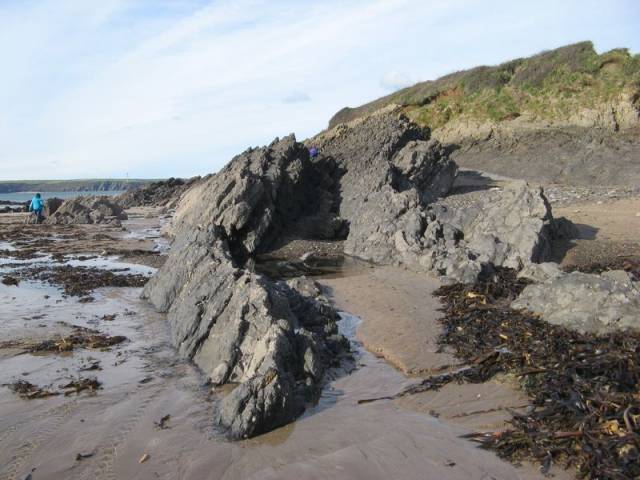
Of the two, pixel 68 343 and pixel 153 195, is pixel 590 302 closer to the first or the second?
pixel 68 343

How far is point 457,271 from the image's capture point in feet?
39.3

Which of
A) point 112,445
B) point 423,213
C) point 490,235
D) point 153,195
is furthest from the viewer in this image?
point 153,195

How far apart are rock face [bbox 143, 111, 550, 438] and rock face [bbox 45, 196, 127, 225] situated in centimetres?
1271

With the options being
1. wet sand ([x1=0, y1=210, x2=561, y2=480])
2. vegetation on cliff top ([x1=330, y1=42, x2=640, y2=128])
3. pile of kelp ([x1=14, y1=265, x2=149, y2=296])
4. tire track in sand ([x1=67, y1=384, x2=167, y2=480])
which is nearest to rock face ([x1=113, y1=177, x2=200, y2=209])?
vegetation on cliff top ([x1=330, y1=42, x2=640, y2=128])

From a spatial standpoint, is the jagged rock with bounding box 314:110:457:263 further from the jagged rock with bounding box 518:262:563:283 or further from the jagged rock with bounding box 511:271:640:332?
the jagged rock with bounding box 511:271:640:332

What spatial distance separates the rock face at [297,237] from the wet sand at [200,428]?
37 centimetres

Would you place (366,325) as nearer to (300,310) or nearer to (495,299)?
(300,310)

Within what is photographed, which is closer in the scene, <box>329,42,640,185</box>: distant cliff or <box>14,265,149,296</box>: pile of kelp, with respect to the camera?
<box>14,265,149,296</box>: pile of kelp

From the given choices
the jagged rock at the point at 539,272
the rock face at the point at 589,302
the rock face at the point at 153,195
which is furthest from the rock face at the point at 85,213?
the rock face at the point at 589,302

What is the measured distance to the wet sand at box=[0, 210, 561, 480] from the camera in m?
5.09

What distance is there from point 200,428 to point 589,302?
18.3ft

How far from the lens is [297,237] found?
1861cm

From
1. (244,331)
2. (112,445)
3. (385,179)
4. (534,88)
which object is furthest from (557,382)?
(534,88)

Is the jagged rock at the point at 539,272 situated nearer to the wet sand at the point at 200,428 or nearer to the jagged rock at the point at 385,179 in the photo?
the wet sand at the point at 200,428
